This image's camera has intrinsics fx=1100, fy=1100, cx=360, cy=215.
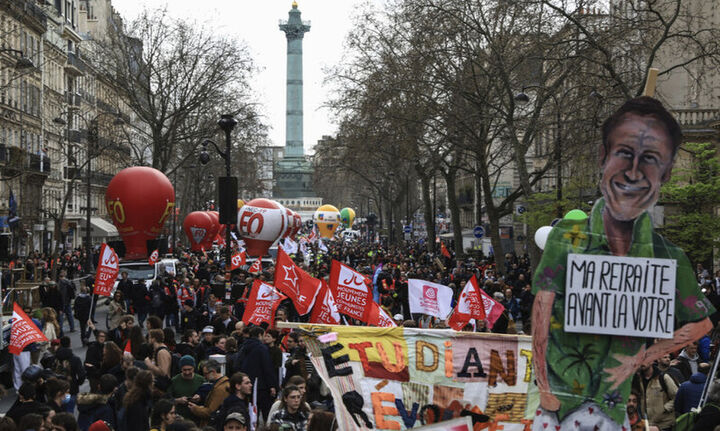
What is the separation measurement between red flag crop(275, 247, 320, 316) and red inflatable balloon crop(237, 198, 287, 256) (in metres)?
30.8

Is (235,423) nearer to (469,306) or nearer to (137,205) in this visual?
(469,306)

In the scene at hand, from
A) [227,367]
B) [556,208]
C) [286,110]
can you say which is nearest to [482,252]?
[556,208]

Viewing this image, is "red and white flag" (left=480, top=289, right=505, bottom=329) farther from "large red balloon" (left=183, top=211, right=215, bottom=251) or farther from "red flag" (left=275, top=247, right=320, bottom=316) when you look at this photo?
"large red balloon" (left=183, top=211, right=215, bottom=251)

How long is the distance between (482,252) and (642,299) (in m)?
45.1

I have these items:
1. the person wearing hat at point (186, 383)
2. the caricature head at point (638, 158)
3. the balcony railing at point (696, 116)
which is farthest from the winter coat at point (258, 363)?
the balcony railing at point (696, 116)

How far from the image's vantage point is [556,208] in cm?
3098

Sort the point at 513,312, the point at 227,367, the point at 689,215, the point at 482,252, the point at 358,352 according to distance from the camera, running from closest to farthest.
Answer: the point at 358,352 < the point at 227,367 < the point at 513,312 < the point at 689,215 < the point at 482,252

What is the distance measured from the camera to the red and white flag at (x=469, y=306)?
1510cm

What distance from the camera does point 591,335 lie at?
20.2 feet

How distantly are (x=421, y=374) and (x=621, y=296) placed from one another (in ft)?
5.97

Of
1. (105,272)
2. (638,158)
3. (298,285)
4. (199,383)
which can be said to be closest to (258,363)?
(199,383)

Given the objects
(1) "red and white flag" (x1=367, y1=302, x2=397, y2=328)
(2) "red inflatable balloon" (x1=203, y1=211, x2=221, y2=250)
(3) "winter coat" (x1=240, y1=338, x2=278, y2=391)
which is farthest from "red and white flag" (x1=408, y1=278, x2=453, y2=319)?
(2) "red inflatable balloon" (x1=203, y1=211, x2=221, y2=250)

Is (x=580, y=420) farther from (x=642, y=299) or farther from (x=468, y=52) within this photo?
(x=468, y=52)

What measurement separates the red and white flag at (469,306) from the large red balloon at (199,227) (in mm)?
40664
